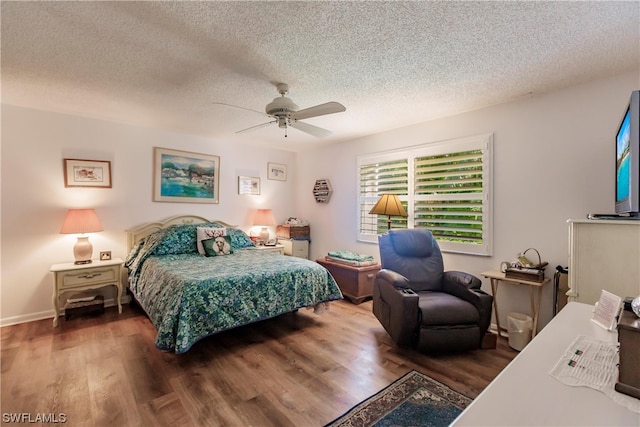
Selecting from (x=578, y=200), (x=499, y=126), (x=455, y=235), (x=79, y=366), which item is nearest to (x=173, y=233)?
(x=79, y=366)

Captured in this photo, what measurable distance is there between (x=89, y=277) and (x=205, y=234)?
4.29 ft

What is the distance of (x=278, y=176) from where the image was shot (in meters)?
5.46

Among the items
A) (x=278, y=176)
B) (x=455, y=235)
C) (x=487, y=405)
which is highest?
(x=278, y=176)

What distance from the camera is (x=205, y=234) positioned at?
384cm

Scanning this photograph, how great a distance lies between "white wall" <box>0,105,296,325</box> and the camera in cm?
318

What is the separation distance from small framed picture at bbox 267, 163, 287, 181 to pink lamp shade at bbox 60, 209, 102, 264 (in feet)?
8.83

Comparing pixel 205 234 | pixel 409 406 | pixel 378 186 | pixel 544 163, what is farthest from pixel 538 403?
pixel 205 234

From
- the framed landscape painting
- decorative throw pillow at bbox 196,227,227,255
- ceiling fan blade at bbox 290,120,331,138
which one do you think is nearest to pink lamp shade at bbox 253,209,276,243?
the framed landscape painting

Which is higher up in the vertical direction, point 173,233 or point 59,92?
point 59,92

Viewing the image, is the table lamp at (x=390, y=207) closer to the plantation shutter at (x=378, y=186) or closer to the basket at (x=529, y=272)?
the plantation shutter at (x=378, y=186)

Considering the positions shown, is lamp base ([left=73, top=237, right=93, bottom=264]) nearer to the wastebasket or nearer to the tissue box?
the tissue box

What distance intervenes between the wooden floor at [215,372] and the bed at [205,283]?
0.91 ft

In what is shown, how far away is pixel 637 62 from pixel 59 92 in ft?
16.6

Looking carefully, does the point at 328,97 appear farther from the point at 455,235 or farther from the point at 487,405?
the point at 487,405
